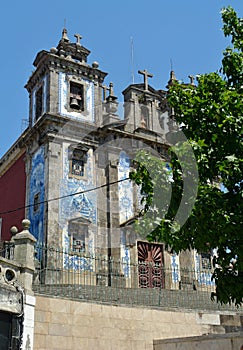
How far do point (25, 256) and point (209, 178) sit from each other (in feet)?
15.8

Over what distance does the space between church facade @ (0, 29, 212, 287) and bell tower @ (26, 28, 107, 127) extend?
46 mm

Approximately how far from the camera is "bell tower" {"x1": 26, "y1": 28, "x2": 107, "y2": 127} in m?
22.2

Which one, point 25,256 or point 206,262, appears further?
point 206,262

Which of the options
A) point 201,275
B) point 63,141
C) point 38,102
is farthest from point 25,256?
point 38,102

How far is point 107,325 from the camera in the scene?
12.0 metres

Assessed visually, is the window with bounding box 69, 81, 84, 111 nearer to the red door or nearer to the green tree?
the red door

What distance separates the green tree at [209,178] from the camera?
8.49 meters

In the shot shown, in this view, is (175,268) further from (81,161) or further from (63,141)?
(63,141)

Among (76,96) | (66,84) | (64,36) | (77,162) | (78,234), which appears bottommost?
(78,234)

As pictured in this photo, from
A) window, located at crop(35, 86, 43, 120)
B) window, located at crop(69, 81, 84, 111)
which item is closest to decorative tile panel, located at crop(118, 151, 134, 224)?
window, located at crop(69, 81, 84, 111)

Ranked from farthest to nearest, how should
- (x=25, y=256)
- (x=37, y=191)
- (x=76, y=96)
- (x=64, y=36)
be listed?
(x=64, y=36) < (x=76, y=96) < (x=37, y=191) < (x=25, y=256)

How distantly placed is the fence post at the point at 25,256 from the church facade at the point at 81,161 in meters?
7.56

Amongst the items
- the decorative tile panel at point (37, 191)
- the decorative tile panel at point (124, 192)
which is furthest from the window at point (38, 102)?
the decorative tile panel at point (124, 192)

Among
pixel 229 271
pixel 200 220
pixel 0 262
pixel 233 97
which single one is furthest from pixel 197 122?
pixel 0 262
